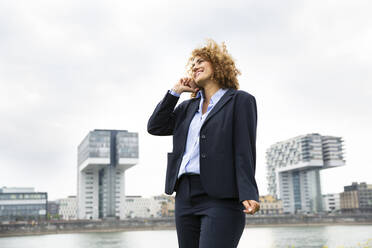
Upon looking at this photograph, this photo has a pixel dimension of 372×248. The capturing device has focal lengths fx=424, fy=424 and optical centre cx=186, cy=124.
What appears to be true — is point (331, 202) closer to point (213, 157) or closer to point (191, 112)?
point (191, 112)

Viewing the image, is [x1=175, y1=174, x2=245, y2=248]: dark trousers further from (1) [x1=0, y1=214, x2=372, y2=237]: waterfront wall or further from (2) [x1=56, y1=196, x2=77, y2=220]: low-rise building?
(2) [x1=56, y1=196, x2=77, y2=220]: low-rise building

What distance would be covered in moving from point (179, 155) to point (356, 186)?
502 ft

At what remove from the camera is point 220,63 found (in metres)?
2.75

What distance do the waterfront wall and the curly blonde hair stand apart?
80.9 metres

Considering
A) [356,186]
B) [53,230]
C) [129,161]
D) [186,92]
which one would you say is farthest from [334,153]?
[186,92]

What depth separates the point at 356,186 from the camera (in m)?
143

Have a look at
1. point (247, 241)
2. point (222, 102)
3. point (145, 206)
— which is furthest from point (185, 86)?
point (145, 206)

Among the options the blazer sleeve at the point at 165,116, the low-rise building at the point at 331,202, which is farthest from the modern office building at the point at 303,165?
the blazer sleeve at the point at 165,116

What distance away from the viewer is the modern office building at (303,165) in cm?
14088

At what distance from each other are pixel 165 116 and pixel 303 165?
143 m

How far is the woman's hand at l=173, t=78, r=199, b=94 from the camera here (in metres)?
2.91

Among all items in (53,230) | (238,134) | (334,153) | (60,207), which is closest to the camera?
(238,134)

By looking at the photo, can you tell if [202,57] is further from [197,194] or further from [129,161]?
[129,161]

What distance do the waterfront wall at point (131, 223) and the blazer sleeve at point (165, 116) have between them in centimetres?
8044
